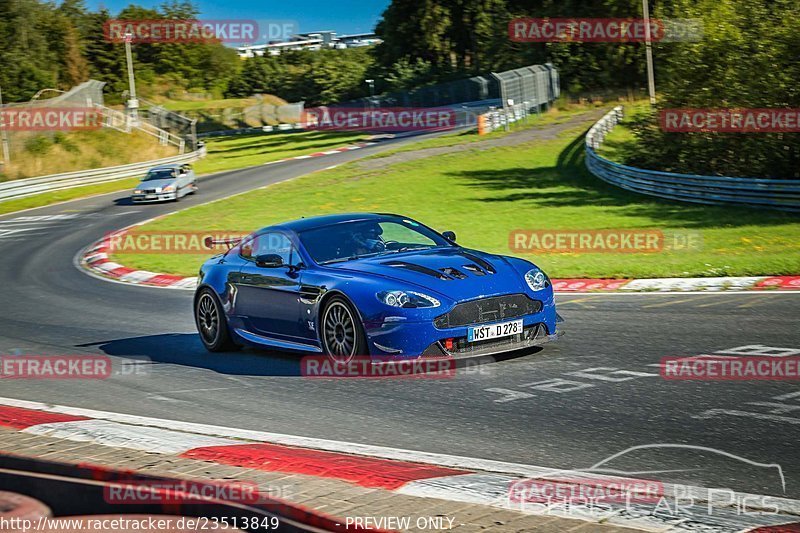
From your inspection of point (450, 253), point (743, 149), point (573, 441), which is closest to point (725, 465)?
point (573, 441)

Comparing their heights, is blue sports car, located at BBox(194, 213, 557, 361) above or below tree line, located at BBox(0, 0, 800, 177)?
below

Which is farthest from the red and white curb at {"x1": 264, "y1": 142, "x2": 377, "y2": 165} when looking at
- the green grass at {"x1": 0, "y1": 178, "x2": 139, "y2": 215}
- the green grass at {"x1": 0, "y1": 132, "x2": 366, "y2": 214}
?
the green grass at {"x1": 0, "y1": 178, "x2": 139, "y2": 215}

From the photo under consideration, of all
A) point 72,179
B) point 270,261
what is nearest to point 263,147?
point 72,179

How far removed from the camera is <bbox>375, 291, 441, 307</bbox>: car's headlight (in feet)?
27.9

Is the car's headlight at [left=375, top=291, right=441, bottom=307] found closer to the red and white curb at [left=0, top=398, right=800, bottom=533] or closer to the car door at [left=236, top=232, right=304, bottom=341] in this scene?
the car door at [left=236, top=232, right=304, bottom=341]

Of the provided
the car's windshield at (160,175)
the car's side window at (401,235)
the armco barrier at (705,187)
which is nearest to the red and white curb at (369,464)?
the car's side window at (401,235)

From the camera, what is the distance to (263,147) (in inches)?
2446

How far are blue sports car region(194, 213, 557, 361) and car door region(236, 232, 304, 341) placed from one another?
0.01 meters

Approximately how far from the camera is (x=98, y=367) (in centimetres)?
1048

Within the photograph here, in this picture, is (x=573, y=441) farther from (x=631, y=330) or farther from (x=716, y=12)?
(x=716, y=12)

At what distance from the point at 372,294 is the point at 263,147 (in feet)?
179

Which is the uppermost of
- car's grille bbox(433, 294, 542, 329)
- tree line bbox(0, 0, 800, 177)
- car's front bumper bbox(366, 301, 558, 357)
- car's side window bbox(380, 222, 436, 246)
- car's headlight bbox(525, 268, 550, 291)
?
tree line bbox(0, 0, 800, 177)

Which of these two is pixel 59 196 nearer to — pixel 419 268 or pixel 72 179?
pixel 72 179

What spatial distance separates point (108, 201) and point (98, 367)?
→ 31016 millimetres
